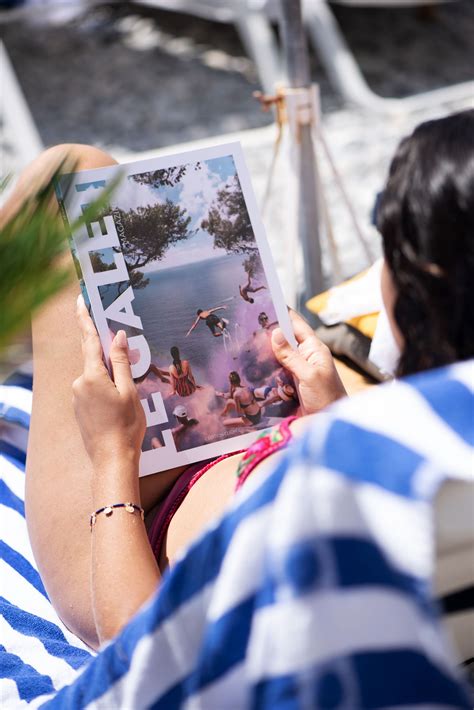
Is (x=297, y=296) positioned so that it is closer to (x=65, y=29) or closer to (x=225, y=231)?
(x=225, y=231)

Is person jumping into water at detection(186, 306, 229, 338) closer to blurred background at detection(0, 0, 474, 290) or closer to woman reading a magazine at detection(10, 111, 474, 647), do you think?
woman reading a magazine at detection(10, 111, 474, 647)

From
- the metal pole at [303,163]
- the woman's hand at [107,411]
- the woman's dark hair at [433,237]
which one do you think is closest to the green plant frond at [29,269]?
the woman's dark hair at [433,237]

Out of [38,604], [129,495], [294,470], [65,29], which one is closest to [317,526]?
[294,470]

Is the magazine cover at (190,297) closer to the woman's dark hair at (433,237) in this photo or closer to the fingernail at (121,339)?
the fingernail at (121,339)

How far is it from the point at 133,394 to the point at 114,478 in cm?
10

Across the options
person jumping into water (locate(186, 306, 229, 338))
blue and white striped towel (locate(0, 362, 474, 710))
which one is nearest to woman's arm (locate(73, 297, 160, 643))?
person jumping into water (locate(186, 306, 229, 338))

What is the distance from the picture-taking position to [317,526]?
56 centimetres

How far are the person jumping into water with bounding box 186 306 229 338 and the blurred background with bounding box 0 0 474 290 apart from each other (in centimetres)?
133

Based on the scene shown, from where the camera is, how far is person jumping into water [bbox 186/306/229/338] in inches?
40.4

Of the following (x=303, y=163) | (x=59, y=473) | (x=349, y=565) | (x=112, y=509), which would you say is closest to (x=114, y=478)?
(x=112, y=509)

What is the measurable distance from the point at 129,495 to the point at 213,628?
0.29m

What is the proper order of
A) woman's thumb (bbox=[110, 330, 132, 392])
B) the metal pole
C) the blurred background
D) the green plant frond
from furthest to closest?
the blurred background < the metal pole < woman's thumb (bbox=[110, 330, 132, 392]) < the green plant frond

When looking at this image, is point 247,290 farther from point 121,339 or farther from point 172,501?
point 172,501

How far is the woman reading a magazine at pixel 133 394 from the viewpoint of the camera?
703 millimetres
